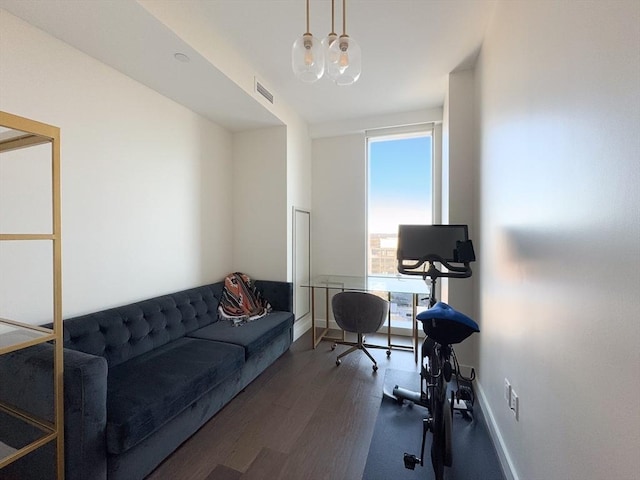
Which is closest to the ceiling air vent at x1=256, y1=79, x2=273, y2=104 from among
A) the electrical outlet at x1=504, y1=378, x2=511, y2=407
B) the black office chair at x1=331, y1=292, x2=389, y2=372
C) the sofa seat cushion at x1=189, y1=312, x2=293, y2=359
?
the black office chair at x1=331, y1=292, x2=389, y2=372

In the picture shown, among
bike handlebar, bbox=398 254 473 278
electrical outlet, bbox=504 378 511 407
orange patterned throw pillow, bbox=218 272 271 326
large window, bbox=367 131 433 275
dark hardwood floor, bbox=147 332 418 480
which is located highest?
large window, bbox=367 131 433 275

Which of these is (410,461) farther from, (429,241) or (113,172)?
(113,172)

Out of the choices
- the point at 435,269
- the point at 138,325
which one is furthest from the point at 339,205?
the point at 138,325

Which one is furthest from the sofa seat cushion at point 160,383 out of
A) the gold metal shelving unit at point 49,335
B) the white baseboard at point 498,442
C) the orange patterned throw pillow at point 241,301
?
the white baseboard at point 498,442

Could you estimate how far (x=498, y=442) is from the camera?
1.78 meters

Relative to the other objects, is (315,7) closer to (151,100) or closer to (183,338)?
(151,100)

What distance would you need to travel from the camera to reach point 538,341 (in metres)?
1.30

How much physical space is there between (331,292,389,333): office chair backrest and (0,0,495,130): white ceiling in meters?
2.30

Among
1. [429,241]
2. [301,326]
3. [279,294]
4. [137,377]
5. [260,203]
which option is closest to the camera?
[137,377]

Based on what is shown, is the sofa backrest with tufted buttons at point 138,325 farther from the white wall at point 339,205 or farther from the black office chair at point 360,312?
the white wall at point 339,205

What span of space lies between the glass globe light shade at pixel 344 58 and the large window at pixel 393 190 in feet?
7.98

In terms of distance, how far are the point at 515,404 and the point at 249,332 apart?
2.10 meters

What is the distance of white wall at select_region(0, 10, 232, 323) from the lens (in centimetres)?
180

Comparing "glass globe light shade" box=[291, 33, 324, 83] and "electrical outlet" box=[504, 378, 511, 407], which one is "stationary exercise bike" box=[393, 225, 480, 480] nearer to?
"electrical outlet" box=[504, 378, 511, 407]
